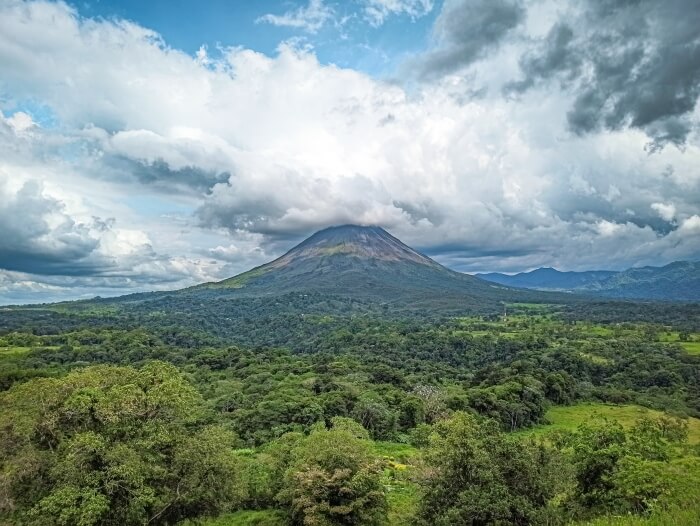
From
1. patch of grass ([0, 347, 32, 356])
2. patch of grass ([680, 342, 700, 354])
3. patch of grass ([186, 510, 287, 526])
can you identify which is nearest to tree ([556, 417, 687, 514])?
patch of grass ([186, 510, 287, 526])

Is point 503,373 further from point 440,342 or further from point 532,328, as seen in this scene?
point 532,328

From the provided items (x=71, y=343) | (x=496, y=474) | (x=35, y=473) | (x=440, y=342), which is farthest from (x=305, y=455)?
(x=71, y=343)

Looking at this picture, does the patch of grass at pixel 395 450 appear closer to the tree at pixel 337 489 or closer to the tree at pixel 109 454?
the tree at pixel 337 489

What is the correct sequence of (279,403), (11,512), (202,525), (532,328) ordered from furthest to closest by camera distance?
(532,328)
(279,403)
(202,525)
(11,512)

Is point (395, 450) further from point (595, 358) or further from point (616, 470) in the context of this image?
point (595, 358)

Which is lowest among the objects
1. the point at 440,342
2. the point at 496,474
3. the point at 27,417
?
the point at 440,342

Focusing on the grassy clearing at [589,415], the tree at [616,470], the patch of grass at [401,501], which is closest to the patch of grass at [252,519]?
the patch of grass at [401,501]
